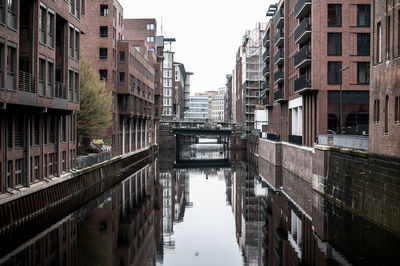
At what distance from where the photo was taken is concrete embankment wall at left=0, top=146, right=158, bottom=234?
25.1 metres

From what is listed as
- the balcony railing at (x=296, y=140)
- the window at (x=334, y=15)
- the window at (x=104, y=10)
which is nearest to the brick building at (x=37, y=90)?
the window at (x=104, y=10)

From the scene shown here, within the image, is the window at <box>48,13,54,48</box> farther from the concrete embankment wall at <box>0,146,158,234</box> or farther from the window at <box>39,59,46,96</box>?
the concrete embankment wall at <box>0,146,158,234</box>

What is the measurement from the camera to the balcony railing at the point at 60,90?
34656 mm

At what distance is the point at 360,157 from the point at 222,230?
913 cm

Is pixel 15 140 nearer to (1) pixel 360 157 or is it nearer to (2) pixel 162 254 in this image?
(2) pixel 162 254

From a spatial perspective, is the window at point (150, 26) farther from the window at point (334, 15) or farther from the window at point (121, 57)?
the window at point (334, 15)

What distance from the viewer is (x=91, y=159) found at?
43.8m

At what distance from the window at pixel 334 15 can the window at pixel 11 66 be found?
30472 mm

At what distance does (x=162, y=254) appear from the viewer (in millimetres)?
22375

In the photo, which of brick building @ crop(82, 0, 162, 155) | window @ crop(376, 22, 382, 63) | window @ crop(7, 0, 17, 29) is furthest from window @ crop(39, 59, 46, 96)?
brick building @ crop(82, 0, 162, 155)

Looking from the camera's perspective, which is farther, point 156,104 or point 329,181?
point 156,104

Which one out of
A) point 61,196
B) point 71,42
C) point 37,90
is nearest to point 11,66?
point 37,90

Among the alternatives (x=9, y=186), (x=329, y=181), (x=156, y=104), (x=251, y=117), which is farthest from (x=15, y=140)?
(x=251, y=117)

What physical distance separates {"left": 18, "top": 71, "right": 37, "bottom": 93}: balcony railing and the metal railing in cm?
1189
